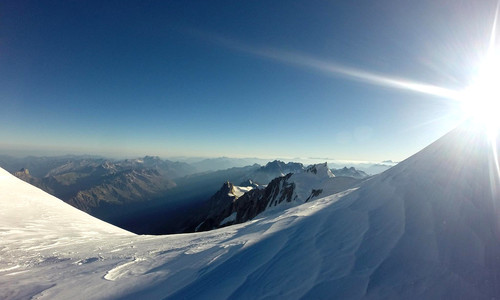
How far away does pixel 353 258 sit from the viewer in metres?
3.76

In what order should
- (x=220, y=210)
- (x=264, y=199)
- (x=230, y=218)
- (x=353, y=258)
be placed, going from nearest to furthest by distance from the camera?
(x=353, y=258)
(x=264, y=199)
(x=230, y=218)
(x=220, y=210)

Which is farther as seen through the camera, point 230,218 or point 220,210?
point 220,210

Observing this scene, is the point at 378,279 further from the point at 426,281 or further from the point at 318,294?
the point at 318,294

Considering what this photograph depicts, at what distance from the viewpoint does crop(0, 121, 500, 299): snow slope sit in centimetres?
309

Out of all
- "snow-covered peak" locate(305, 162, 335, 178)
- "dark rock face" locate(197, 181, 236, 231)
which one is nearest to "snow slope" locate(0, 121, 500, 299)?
"snow-covered peak" locate(305, 162, 335, 178)

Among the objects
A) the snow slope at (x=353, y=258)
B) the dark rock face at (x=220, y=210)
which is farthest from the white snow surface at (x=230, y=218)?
the snow slope at (x=353, y=258)

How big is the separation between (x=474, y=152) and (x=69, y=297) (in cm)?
Result: 997

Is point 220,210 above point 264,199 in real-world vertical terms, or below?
below

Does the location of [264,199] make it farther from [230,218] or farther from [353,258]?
[353,258]

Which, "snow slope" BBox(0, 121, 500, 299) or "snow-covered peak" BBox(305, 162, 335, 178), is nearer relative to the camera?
"snow slope" BBox(0, 121, 500, 299)

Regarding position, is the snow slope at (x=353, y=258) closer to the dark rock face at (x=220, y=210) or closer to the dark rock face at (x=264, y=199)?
the dark rock face at (x=264, y=199)

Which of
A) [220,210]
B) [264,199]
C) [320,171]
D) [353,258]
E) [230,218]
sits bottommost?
[220,210]

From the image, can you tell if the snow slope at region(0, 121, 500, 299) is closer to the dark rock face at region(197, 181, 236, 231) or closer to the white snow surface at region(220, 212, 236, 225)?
the white snow surface at region(220, 212, 236, 225)

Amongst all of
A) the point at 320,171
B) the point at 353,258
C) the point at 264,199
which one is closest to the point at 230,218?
the point at 264,199
